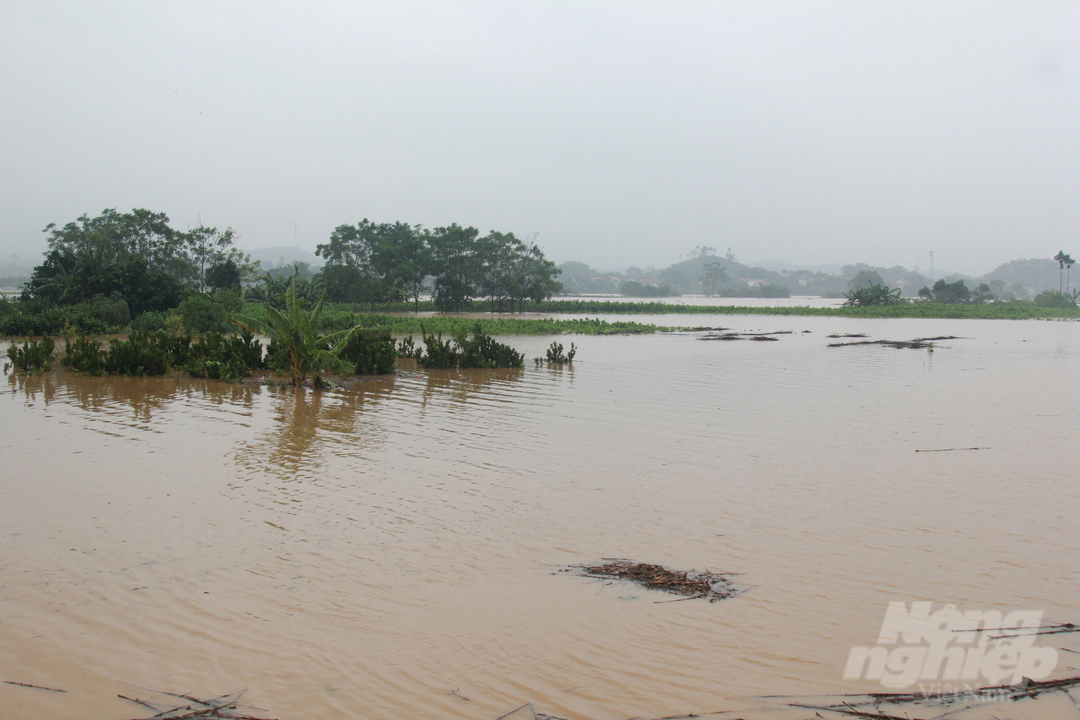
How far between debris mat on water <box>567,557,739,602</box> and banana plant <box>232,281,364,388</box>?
836 cm

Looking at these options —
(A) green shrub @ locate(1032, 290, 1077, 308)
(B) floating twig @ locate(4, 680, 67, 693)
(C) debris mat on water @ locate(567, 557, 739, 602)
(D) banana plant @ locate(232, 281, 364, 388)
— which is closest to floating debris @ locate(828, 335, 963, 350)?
(D) banana plant @ locate(232, 281, 364, 388)

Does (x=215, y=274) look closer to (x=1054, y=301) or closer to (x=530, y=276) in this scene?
(x=530, y=276)

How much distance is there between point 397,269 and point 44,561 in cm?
4769

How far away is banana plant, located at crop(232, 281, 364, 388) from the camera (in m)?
11.7

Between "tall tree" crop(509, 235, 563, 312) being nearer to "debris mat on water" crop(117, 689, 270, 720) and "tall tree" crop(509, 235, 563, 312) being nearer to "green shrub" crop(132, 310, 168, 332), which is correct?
"green shrub" crop(132, 310, 168, 332)

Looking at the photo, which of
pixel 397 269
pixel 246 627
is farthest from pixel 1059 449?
pixel 397 269

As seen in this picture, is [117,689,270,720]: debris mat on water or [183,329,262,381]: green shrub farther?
[183,329,262,381]: green shrub

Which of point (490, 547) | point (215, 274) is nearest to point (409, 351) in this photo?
point (490, 547)

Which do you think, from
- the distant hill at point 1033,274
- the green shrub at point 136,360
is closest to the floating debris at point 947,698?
the green shrub at point 136,360

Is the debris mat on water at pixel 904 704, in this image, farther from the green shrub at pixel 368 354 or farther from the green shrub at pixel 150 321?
the green shrub at pixel 150 321

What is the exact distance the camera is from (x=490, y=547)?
192 inches

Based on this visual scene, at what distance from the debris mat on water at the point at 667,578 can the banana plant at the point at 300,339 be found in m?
8.36

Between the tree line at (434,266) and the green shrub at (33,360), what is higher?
the tree line at (434,266)

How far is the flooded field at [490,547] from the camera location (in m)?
3.24
